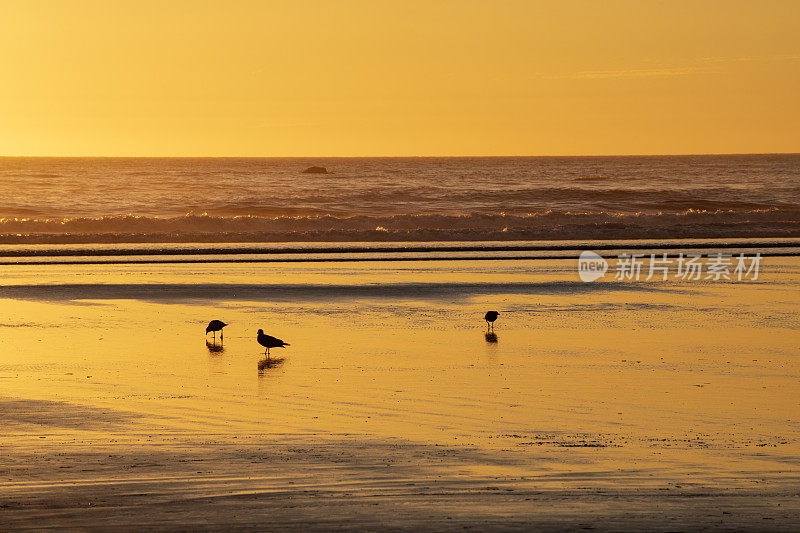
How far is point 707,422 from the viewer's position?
414 inches

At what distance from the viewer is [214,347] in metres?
15.9

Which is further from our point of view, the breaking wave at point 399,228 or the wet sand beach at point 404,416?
the breaking wave at point 399,228

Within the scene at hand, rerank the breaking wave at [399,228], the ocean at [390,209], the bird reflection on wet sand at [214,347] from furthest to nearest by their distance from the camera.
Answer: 1. the ocean at [390,209]
2. the breaking wave at [399,228]
3. the bird reflection on wet sand at [214,347]

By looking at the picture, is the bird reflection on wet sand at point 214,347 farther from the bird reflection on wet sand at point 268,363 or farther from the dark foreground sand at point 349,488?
the dark foreground sand at point 349,488

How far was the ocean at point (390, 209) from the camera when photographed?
46.1 metres

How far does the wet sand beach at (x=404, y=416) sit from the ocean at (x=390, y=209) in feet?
80.9

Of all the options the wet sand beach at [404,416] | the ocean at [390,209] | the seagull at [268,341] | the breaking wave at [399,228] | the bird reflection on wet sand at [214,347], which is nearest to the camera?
the wet sand beach at [404,416]

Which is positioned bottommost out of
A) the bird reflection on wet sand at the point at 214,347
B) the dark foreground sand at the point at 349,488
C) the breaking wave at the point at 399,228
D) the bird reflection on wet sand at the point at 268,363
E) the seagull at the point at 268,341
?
the dark foreground sand at the point at 349,488

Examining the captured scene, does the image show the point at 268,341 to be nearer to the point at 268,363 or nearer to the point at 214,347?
the point at 268,363

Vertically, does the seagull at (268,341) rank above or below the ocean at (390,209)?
below

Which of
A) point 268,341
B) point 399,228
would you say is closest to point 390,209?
point 399,228

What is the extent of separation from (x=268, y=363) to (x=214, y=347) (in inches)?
69.5

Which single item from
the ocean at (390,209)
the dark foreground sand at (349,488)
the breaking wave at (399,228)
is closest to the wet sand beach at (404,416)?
the dark foreground sand at (349,488)

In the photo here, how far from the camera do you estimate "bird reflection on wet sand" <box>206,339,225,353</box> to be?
51.1 feet
